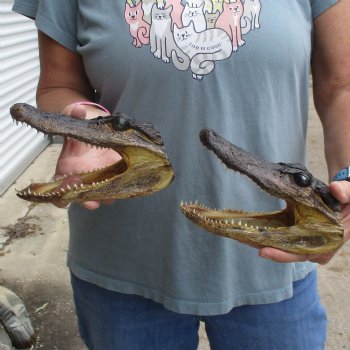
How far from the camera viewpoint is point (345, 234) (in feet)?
4.27

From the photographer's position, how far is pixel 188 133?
55.1 inches

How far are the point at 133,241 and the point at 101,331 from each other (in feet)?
1.19

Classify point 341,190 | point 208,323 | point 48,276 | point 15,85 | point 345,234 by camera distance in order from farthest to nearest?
point 15,85, point 48,276, point 208,323, point 345,234, point 341,190

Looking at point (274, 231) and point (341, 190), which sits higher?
point (341, 190)

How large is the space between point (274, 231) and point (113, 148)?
0.48 meters

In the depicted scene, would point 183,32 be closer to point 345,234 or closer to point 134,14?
point 134,14

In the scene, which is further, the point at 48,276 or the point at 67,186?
the point at 48,276

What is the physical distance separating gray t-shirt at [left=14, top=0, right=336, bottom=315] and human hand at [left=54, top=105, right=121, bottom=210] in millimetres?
122

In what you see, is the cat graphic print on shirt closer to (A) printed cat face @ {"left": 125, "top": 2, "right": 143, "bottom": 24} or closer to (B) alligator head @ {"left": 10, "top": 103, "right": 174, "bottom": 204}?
(A) printed cat face @ {"left": 125, "top": 2, "right": 143, "bottom": 24}

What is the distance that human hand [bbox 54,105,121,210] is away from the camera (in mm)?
1373

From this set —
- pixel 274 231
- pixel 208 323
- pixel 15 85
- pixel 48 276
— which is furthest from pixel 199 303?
pixel 15 85

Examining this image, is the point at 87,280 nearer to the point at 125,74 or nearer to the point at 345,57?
the point at 125,74

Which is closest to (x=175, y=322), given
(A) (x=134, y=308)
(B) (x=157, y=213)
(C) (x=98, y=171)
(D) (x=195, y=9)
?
(A) (x=134, y=308)

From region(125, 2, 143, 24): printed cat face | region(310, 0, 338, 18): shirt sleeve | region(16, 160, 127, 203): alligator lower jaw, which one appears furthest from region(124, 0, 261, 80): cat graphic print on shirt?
region(16, 160, 127, 203): alligator lower jaw
